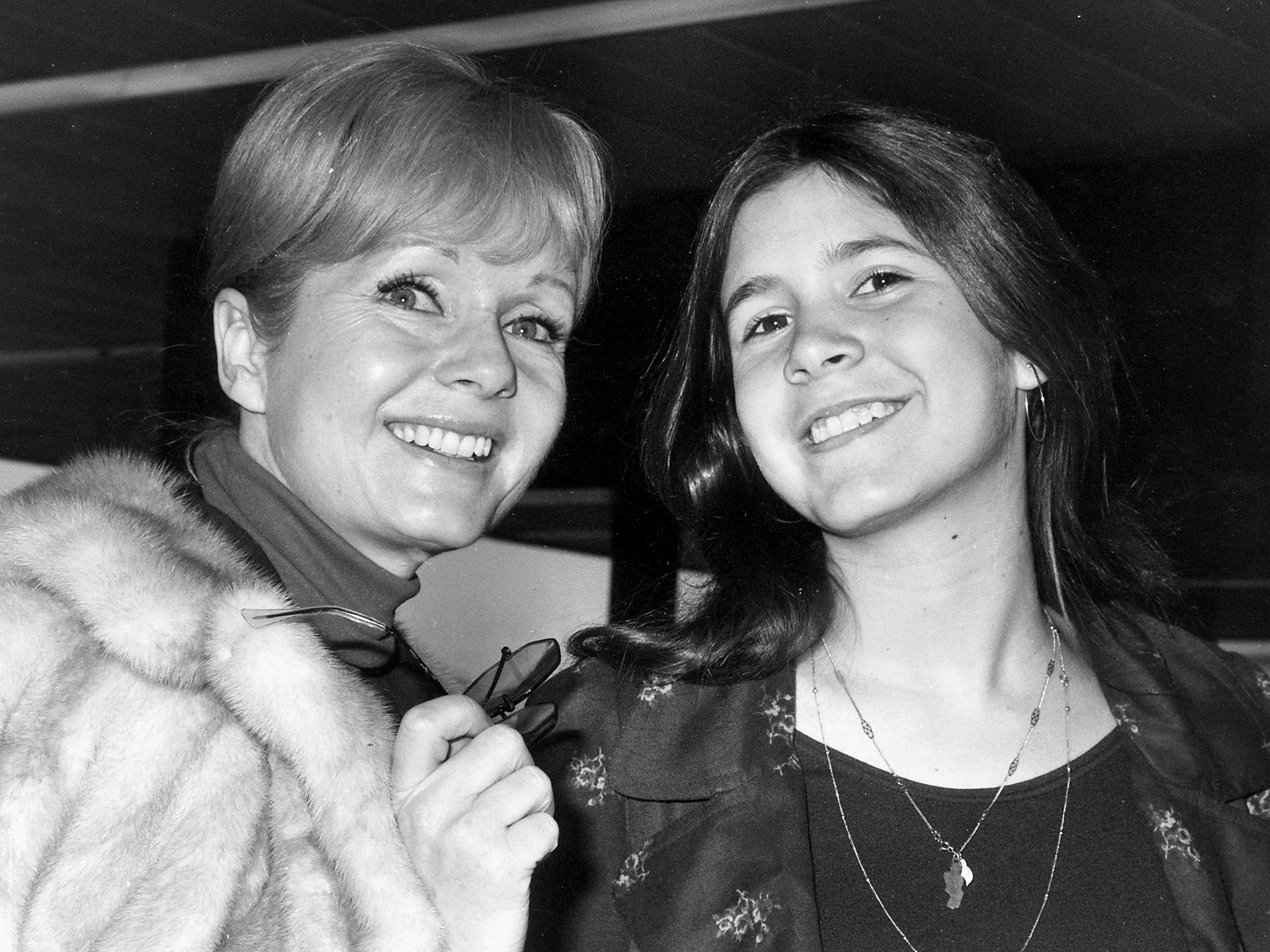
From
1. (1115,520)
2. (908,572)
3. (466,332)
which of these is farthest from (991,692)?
(466,332)

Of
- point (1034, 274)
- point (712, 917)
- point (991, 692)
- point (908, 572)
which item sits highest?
point (1034, 274)

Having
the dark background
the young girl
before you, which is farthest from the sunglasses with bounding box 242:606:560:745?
the dark background

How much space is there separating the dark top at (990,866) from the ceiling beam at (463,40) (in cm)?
140

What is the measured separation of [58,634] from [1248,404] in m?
2.15

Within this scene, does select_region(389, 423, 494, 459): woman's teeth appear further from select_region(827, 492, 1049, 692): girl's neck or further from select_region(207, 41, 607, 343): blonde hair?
A: select_region(827, 492, 1049, 692): girl's neck

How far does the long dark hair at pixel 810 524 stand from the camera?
1651 mm

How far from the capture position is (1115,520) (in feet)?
6.29

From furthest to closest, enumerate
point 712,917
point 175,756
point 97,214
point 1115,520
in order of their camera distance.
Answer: point 97,214 → point 1115,520 → point 712,917 → point 175,756

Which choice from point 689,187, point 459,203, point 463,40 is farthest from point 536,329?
point 463,40

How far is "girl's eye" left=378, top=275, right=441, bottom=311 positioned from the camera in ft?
4.94

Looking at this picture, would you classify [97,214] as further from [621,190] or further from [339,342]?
[339,342]

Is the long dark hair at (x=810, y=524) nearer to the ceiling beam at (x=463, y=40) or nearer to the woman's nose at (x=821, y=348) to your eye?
the woman's nose at (x=821, y=348)

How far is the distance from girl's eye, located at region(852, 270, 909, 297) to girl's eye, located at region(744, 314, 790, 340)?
3.5 inches

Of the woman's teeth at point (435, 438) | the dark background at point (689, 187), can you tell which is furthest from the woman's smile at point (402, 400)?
the dark background at point (689, 187)
